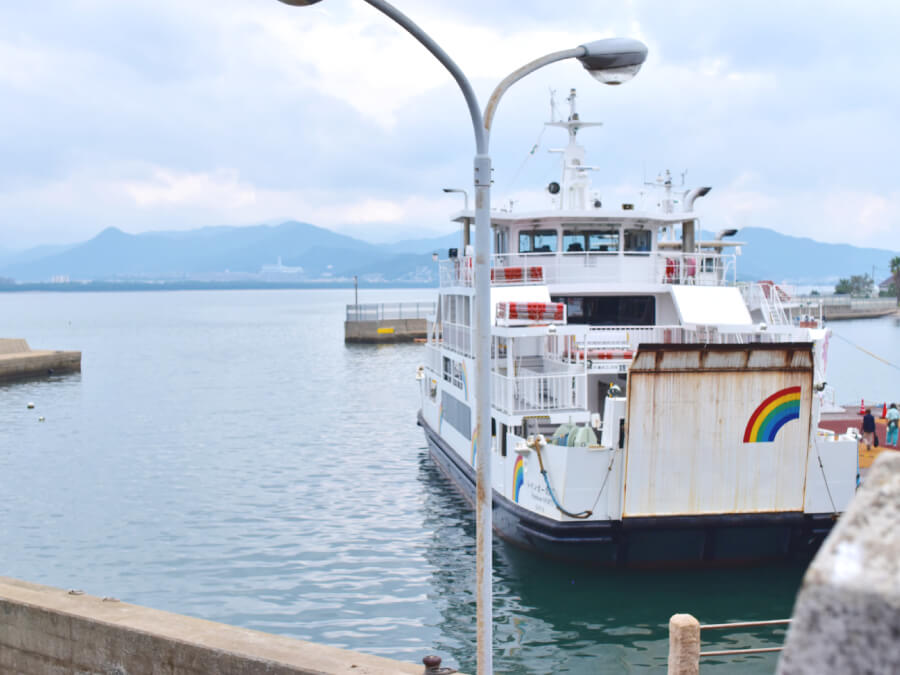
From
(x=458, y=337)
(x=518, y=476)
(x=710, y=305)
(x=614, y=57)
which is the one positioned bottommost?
(x=518, y=476)

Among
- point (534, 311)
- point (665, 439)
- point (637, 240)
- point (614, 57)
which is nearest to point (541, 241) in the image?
point (637, 240)

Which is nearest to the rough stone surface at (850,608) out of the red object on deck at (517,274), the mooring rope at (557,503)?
the mooring rope at (557,503)

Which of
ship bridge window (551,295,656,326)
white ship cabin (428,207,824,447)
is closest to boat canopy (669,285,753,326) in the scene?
white ship cabin (428,207,824,447)

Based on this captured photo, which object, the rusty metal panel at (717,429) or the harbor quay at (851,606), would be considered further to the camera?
the rusty metal panel at (717,429)

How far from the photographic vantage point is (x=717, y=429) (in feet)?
49.9

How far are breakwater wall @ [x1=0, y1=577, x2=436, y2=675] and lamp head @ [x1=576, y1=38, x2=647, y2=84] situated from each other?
18.3 ft

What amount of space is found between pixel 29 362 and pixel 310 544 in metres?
44.6

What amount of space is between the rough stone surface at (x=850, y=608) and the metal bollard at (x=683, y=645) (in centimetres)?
726

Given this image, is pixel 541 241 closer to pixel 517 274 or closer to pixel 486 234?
pixel 517 274

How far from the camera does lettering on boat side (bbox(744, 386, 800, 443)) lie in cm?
1530

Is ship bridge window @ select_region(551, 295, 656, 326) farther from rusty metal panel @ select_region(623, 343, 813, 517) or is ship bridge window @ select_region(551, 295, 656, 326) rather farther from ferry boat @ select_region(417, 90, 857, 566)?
rusty metal panel @ select_region(623, 343, 813, 517)

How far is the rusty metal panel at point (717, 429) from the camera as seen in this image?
1493 cm

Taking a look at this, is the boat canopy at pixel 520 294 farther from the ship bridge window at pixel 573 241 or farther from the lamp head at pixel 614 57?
the lamp head at pixel 614 57

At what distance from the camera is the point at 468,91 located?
23.3 feet
